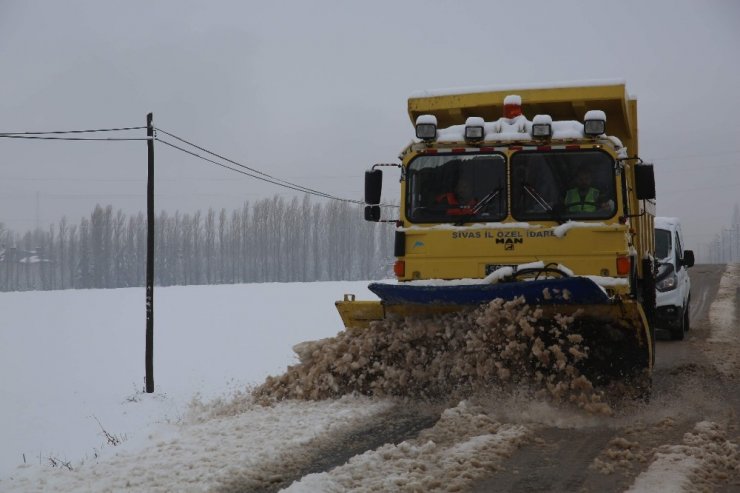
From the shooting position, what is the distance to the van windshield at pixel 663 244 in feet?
44.3

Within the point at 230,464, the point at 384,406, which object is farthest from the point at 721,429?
the point at 230,464

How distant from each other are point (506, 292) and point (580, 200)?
1.50 meters

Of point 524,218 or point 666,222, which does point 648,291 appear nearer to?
point 524,218

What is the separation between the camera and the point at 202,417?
7.24 metres

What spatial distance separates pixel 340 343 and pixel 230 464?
2754 mm

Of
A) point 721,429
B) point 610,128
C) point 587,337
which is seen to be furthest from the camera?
point 610,128

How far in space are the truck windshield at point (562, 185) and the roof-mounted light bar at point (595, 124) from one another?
0.24 metres

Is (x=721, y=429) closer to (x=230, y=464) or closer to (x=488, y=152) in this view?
(x=488, y=152)

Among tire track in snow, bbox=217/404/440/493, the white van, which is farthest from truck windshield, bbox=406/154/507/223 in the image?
the white van

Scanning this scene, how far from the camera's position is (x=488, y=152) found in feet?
25.1

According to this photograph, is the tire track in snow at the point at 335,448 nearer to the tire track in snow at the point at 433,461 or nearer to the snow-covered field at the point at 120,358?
the tire track in snow at the point at 433,461

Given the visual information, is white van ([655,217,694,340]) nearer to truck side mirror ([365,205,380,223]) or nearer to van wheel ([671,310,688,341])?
van wheel ([671,310,688,341])

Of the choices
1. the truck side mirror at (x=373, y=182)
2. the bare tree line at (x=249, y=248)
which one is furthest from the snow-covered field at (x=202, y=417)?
the bare tree line at (x=249, y=248)

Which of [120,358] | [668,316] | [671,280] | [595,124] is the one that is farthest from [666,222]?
[120,358]
